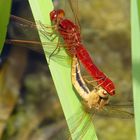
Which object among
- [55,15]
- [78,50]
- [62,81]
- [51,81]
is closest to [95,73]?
[78,50]

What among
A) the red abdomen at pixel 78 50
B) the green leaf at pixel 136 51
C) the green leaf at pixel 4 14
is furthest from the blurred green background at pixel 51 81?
the green leaf at pixel 136 51

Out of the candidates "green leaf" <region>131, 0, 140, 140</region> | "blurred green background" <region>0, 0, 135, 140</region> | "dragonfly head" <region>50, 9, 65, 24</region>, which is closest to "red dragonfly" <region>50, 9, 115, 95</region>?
"dragonfly head" <region>50, 9, 65, 24</region>

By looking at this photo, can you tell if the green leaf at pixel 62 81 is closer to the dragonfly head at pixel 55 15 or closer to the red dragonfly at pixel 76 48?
the dragonfly head at pixel 55 15

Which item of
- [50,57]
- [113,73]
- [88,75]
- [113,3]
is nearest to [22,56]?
[113,73]

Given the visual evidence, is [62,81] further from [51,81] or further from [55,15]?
[51,81]

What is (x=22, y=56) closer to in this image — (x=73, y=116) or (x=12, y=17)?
(x=12, y=17)

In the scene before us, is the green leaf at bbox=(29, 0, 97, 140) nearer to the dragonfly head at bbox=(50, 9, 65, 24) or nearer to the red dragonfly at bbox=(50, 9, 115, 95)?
the dragonfly head at bbox=(50, 9, 65, 24)

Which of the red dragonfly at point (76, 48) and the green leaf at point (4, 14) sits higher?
the green leaf at point (4, 14)
